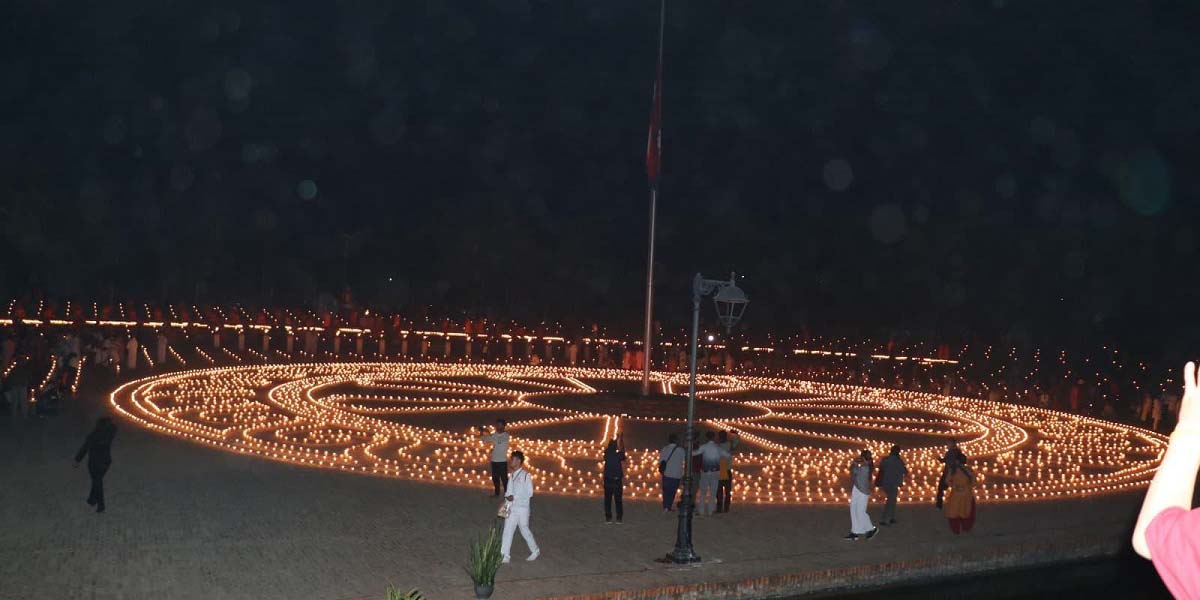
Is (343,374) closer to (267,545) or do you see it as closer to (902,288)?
(267,545)

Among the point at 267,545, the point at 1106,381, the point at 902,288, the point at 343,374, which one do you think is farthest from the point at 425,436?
the point at 902,288

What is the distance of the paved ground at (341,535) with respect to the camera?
13156 millimetres

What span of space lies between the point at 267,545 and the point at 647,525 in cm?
584

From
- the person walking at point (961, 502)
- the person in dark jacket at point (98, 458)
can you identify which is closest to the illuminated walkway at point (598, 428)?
the person walking at point (961, 502)

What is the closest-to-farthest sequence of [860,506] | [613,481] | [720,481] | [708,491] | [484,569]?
[484,569] < [860,506] < [613,481] < [708,491] < [720,481]

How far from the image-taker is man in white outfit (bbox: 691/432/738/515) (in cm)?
1844

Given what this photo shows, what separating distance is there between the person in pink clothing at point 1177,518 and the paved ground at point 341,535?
10368mm

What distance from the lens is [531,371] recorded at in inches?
1863

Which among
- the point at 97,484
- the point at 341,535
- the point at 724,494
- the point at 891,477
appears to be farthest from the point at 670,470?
the point at 97,484

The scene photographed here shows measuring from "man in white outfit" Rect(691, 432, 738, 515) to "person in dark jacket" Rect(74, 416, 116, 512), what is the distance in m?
9.04

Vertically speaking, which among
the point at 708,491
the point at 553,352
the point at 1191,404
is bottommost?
the point at 708,491

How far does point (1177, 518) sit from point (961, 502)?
15637mm

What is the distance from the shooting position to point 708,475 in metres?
18.5

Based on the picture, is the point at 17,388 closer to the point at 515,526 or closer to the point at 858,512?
the point at 515,526
